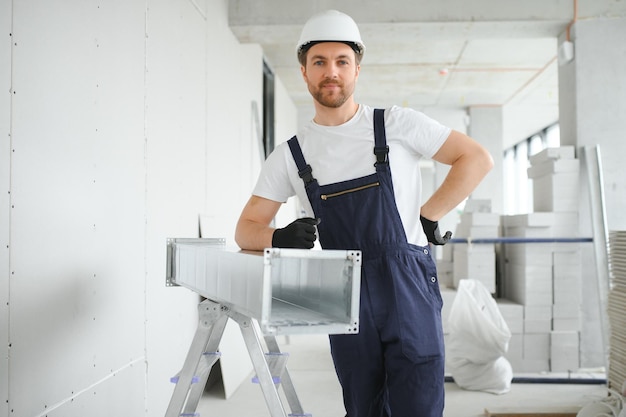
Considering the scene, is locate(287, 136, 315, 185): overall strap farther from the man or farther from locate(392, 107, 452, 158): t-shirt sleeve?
locate(392, 107, 452, 158): t-shirt sleeve

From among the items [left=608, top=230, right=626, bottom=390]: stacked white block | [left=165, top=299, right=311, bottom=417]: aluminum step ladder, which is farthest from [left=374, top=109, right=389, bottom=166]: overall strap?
[left=608, top=230, right=626, bottom=390]: stacked white block

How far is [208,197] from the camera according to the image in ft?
13.4

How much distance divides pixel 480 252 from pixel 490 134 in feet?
A: 15.9

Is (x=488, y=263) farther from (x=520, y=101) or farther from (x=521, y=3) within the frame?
(x=520, y=101)

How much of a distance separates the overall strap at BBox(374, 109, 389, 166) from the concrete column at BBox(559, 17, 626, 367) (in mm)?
3506

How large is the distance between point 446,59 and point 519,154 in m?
9.19

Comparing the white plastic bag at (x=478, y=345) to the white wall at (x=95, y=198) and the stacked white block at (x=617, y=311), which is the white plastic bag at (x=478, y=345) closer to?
the stacked white block at (x=617, y=311)

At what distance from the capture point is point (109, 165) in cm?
244

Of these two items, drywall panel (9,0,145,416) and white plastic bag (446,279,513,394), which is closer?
drywall panel (9,0,145,416)

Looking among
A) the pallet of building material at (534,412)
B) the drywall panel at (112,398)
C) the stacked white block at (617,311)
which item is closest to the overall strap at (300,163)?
the drywall panel at (112,398)

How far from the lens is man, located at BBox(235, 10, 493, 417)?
63.6 inches

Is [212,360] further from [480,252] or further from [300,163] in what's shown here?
[480,252]

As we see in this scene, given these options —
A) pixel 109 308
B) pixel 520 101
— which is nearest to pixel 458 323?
pixel 109 308

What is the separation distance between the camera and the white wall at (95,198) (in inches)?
72.2
